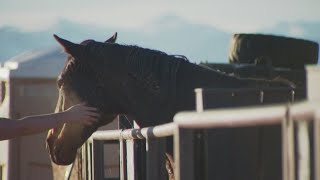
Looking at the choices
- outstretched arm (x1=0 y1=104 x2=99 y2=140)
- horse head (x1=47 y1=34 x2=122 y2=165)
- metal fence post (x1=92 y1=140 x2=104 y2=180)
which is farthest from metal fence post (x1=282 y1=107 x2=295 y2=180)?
metal fence post (x1=92 y1=140 x2=104 y2=180)

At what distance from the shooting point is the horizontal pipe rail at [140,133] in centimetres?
304

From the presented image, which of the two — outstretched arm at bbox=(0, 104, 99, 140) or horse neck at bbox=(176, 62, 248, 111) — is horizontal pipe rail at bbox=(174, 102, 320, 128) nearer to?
outstretched arm at bbox=(0, 104, 99, 140)

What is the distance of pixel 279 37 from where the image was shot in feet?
25.6

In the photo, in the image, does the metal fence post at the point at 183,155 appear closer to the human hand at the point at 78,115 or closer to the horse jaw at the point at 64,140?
the human hand at the point at 78,115

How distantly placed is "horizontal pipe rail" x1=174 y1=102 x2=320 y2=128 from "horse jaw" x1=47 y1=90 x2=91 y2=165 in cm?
273

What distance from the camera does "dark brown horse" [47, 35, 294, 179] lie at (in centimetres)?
424

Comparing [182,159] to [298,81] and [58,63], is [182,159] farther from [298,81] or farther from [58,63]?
[58,63]

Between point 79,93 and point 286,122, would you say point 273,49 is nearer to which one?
point 79,93

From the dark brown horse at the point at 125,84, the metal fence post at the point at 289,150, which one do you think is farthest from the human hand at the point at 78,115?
the metal fence post at the point at 289,150

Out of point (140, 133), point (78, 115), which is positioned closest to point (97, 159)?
point (78, 115)


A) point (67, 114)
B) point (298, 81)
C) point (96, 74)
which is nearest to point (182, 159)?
point (67, 114)

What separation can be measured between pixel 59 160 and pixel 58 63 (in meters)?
4.33

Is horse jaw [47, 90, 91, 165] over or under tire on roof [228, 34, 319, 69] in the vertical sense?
under

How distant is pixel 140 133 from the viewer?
3.83m
